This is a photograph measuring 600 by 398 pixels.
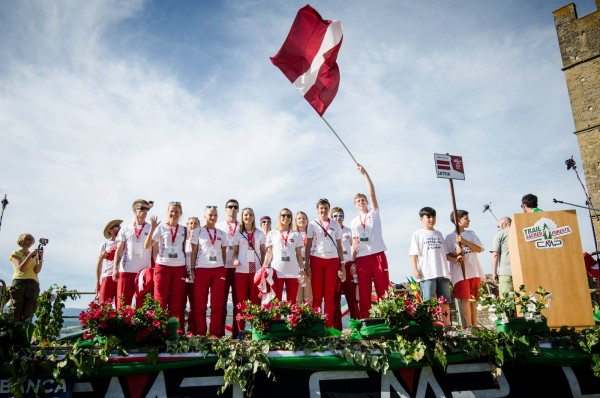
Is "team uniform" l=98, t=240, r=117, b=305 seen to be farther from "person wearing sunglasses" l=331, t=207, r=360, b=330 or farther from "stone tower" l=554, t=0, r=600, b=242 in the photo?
"stone tower" l=554, t=0, r=600, b=242

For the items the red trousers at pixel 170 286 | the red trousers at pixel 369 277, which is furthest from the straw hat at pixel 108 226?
the red trousers at pixel 369 277

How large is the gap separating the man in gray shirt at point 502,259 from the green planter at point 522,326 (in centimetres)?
247

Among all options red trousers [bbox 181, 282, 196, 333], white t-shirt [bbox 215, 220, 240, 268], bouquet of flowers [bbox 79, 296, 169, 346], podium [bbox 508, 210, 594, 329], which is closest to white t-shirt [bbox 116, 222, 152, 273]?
red trousers [bbox 181, 282, 196, 333]

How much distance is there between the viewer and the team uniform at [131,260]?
635cm

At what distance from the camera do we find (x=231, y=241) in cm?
680

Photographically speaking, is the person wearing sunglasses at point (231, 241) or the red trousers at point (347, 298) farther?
the red trousers at point (347, 298)

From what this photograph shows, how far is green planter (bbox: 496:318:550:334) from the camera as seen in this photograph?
4.48 m

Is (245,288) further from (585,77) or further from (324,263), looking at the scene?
(585,77)

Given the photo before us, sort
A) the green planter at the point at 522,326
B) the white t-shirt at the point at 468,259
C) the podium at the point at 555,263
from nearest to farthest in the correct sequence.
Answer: the green planter at the point at 522,326, the podium at the point at 555,263, the white t-shirt at the point at 468,259

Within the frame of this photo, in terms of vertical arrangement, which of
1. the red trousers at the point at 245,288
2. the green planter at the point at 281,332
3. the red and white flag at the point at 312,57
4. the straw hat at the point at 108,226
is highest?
the red and white flag at the point at 312,57

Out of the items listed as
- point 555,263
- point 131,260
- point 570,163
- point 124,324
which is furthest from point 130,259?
point 570,163

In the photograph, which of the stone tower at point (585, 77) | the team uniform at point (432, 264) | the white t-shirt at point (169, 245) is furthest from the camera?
the stone tower at point (585, 77)

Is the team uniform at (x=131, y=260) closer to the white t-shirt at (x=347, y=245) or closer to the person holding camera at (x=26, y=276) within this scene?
the person holding camera at (x=26, y=276)

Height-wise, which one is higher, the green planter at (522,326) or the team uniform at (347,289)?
the team uniform at (347,289)
